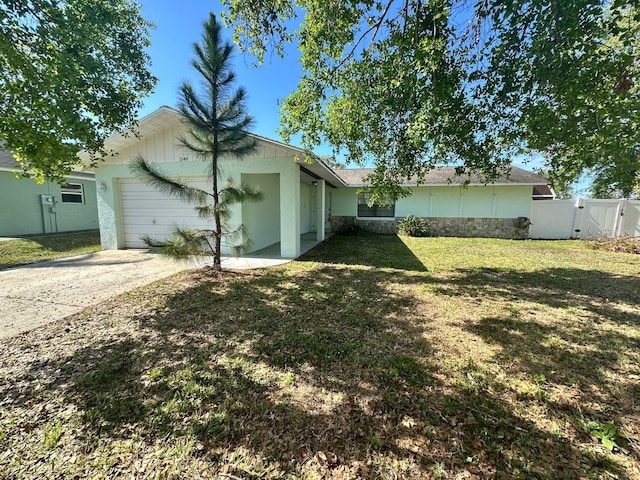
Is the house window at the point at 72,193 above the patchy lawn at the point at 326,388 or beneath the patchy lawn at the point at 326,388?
above

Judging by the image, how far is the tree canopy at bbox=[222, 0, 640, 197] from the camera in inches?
136

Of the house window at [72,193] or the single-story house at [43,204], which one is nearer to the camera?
the single-story house at [43,204]

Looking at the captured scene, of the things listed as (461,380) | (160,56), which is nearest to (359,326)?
(461,380)

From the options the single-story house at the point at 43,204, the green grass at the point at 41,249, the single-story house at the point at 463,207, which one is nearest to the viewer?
the green grass at the point at 41,249

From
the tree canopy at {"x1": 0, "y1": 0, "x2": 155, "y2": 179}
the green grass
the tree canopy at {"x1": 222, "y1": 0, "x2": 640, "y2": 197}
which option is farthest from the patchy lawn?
the green grass

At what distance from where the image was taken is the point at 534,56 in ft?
12.4

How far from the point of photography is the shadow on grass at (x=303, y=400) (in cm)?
177

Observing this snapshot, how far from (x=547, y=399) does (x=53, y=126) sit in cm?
680

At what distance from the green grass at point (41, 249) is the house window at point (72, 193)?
3619 millimetres

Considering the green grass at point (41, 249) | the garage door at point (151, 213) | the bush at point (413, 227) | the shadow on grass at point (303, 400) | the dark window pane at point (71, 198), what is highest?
the dark window pane at point (71, 198)

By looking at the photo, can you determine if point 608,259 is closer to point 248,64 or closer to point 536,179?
point 536,179

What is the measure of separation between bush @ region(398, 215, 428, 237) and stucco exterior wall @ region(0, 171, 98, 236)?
15785mm

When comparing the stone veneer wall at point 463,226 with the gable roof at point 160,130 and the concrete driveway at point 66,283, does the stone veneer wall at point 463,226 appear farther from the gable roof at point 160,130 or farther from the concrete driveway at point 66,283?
the concrete driveway at point 66,283

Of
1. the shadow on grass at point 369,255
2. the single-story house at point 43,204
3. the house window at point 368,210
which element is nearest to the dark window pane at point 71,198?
the single-story house at point 43,204
